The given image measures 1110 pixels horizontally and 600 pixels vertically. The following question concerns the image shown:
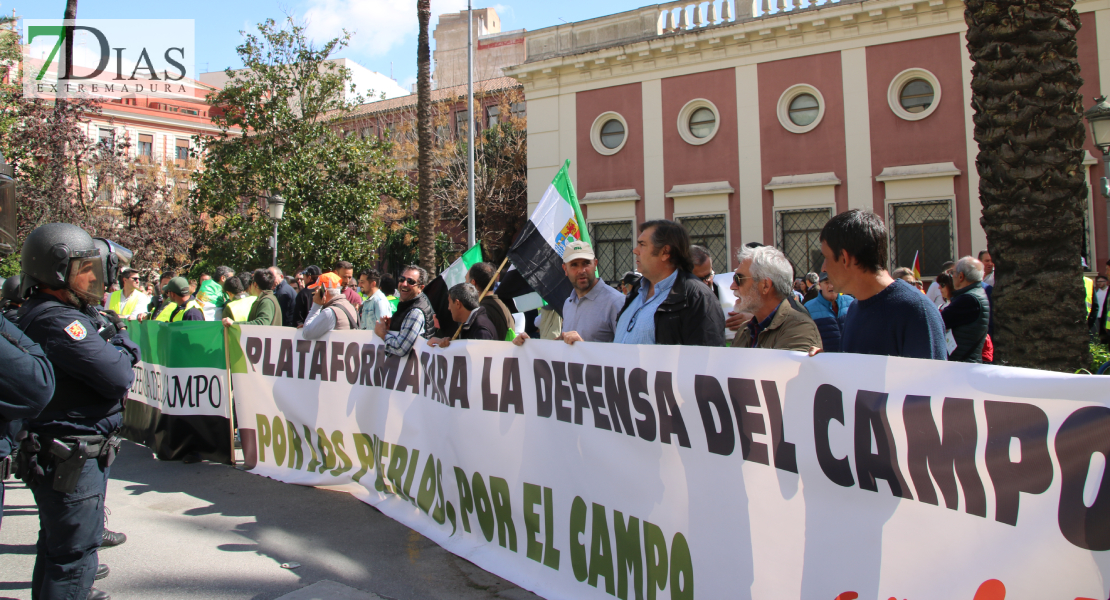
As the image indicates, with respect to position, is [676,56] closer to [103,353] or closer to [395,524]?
[395,524]

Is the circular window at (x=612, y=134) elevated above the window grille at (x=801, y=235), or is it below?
above

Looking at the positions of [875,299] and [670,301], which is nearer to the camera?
[875,299]

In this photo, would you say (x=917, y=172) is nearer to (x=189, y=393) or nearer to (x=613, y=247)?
(x=613, y=247)

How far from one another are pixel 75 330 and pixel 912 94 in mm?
18270

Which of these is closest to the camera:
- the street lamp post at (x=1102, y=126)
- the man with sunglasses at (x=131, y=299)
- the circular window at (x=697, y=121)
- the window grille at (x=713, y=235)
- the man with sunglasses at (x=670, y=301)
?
the man with sunglasses at (x=670, y=301)

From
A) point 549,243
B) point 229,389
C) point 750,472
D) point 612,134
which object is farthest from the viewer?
point 612,134

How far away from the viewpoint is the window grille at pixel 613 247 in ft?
68.4

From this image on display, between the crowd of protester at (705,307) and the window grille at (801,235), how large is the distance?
997 cm

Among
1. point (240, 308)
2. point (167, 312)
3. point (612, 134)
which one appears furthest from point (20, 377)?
point (612, 134)

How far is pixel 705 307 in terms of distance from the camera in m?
3.86

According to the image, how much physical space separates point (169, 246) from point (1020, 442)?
28725mm

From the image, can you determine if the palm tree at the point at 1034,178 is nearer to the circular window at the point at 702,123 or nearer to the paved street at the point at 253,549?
the paved street at the point at 253,549

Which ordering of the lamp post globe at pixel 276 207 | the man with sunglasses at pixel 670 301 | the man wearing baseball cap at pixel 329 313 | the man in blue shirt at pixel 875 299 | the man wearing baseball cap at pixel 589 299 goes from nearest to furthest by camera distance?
1. the man in blue shirt at pixel 875 299
2. the man with sunglasses at pixel 670 301
3. the man wearing baseball cap at pixel 589 299
4. the man wearing baseball cap at pixel 329 313
5. the lamp post globe at pixel 276 207

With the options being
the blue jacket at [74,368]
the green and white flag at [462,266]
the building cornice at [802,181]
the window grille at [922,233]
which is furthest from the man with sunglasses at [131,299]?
the window grille at [922,233]
